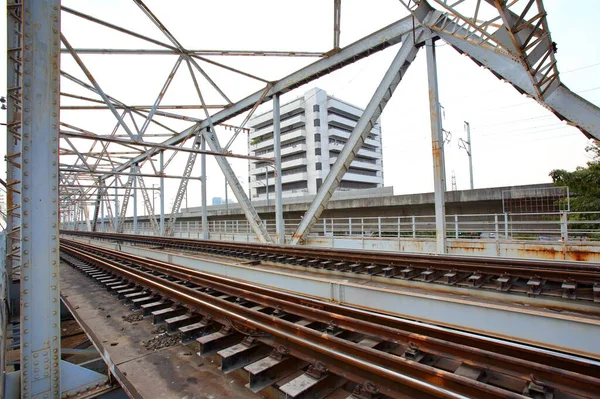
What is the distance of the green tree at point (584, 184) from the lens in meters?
12.3

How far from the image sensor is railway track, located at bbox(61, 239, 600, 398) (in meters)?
2.51

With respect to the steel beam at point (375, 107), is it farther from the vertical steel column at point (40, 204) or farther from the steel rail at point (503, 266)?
the vertical steel column at point (40, 204)

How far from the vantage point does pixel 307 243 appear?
1502cm

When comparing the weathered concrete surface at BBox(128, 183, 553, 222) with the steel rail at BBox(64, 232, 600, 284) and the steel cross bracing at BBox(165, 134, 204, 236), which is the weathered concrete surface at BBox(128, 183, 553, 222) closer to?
the steel cross bracing at BBox(165, 134, 204, 236)

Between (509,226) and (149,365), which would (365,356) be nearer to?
(149,365)

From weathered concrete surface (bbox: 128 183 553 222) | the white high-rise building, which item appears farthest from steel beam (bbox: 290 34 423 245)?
the white high-rise building

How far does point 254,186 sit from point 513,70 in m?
56.5

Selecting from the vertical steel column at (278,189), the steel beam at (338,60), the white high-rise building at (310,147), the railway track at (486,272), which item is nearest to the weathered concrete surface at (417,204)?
the vertical steel column at (278,189)

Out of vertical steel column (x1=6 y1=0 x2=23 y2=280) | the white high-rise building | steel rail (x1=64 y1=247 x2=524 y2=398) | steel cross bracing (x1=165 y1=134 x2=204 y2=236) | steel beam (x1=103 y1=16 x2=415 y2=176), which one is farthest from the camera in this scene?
the white high-rise building

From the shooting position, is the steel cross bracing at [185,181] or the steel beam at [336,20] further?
the steel cross bracing at [185,181]

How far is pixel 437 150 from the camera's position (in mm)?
10398

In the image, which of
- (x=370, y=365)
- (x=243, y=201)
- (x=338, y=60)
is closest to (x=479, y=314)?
(x=370, y=365)

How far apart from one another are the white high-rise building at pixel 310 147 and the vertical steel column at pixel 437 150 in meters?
42.6

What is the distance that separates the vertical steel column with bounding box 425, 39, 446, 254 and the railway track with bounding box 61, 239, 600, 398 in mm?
7158
